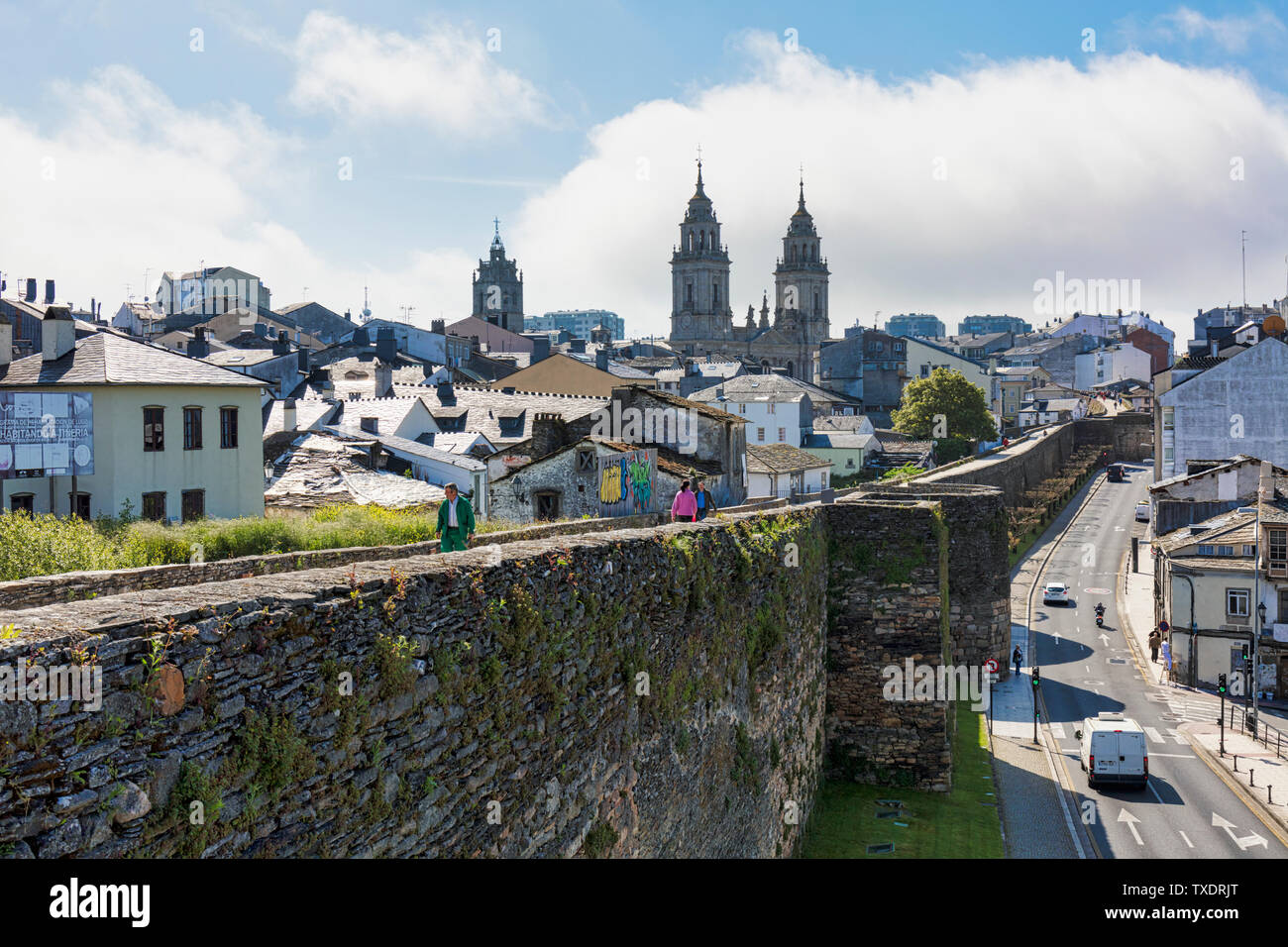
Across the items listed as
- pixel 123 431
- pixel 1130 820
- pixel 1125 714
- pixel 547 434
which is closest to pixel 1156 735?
pixel 1125 714

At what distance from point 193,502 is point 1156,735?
30.3 metres

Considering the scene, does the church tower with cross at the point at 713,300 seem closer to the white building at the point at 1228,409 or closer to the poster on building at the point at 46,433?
the white building at the point at 1228,409

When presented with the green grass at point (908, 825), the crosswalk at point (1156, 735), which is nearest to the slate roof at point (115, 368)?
the green grass at point (908, 825)

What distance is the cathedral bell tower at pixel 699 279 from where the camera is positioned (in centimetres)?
19400

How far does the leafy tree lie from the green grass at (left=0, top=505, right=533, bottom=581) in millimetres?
78219

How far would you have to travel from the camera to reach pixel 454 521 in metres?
15.7

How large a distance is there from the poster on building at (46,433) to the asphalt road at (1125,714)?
973 inches

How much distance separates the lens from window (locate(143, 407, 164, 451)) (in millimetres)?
29406

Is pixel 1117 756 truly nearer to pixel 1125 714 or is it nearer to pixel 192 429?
pixel 1125 714

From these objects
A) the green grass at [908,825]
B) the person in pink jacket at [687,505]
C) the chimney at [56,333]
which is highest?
the chimney at [56,333]

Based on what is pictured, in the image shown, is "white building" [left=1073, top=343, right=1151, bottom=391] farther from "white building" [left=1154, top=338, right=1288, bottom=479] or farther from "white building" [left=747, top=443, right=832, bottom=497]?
"white building" [left=747, top=443, right=832, bottom=497]

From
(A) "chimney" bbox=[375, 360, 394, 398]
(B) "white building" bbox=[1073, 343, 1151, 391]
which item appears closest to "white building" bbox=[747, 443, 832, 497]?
(A) "chimney" bbox=[375, 360, 394, 398]

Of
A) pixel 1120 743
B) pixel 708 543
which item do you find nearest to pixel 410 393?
pixel 1120 743
